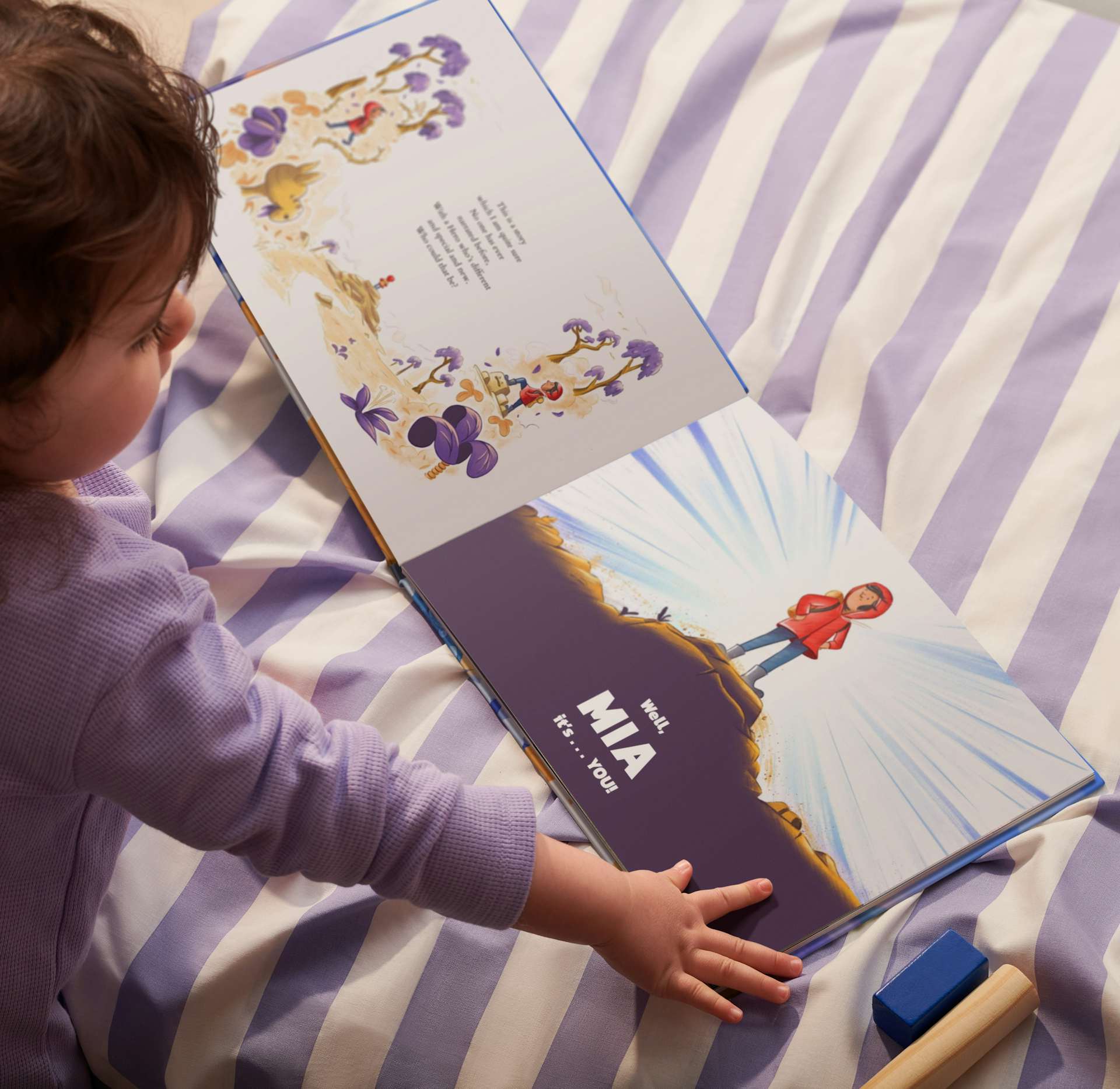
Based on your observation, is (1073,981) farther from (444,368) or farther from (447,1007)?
(444,368)

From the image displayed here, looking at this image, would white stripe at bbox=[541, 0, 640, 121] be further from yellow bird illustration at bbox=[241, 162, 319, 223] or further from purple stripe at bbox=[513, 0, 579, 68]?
yellow bird illustration at bbox=[241, 162, 319, 223]

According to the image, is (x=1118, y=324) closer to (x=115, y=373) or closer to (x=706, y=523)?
(x=706, y=523)

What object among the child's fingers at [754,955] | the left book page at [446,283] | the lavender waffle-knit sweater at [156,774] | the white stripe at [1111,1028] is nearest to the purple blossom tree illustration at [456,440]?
the left book page at [446,283]

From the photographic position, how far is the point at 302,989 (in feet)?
1.95

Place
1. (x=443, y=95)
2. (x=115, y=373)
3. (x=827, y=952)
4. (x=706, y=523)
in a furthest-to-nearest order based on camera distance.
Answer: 1. (x=443, y=95)
2. (x=706, y=523)
3. (x=827, y=952)
4. (x=115, y=373)

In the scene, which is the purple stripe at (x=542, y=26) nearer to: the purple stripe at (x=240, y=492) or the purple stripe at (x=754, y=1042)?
the purple stripe at (x=240, y=492)

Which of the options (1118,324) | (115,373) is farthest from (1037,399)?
(115,373)

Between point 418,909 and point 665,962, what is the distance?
14 centimetres

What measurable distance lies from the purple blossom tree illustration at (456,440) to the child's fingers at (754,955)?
0.32 meters

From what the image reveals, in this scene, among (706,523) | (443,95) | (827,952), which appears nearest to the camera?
(827,952)

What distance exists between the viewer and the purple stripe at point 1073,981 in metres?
0.55

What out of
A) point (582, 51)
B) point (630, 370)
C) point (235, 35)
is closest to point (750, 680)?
point (630, 370)

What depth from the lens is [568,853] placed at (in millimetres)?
576

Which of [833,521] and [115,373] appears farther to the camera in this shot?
[833,521]
